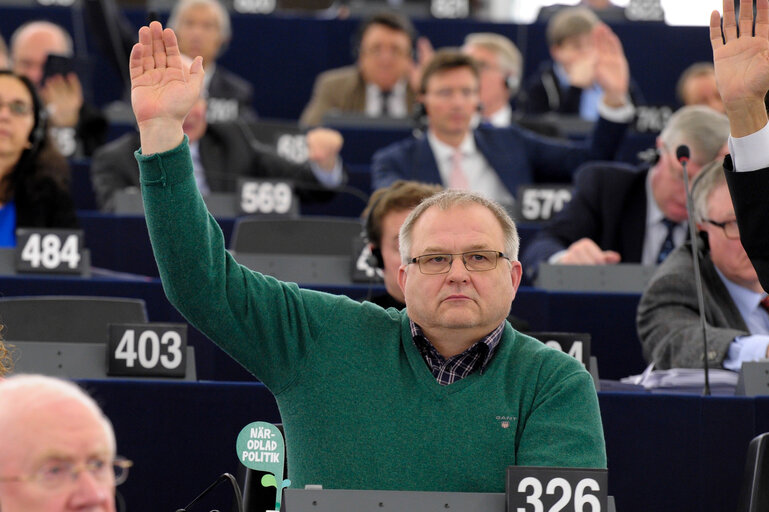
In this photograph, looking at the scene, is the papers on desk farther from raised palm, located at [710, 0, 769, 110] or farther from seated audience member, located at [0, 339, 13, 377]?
seated audience member, located at [0, 339, 13, 377]

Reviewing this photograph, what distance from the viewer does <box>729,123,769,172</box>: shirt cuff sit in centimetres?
233

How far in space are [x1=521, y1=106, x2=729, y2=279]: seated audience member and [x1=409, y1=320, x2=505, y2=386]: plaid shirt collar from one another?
213 cm

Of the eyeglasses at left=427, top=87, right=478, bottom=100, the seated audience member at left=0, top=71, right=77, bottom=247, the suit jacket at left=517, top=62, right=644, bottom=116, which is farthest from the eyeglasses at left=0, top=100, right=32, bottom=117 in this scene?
the suit jacket at left=517, top=62, right=644, bottom=116

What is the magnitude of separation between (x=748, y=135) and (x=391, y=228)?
56.6 inches

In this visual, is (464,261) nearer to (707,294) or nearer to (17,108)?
(707,294)

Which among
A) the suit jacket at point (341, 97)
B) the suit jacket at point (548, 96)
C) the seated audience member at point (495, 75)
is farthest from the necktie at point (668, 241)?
the suit jacket at point (548, 96)

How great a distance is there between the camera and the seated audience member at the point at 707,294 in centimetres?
386

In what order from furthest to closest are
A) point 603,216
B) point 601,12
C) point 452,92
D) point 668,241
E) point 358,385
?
point 601,12 → point 452,92 → point 603,216 → point 668,241 → point 358,385

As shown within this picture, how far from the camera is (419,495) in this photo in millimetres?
2328

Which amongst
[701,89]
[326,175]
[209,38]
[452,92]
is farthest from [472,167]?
[701,89]

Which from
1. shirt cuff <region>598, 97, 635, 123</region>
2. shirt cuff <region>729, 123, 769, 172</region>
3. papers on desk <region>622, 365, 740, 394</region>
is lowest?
papers on desk <region>622, 365, 740, 394</region>

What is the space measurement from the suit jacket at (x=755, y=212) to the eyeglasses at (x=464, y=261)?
52 centimetres

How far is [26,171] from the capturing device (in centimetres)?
521

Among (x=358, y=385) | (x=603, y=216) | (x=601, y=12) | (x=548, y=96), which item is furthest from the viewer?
(x=601, y=12)
